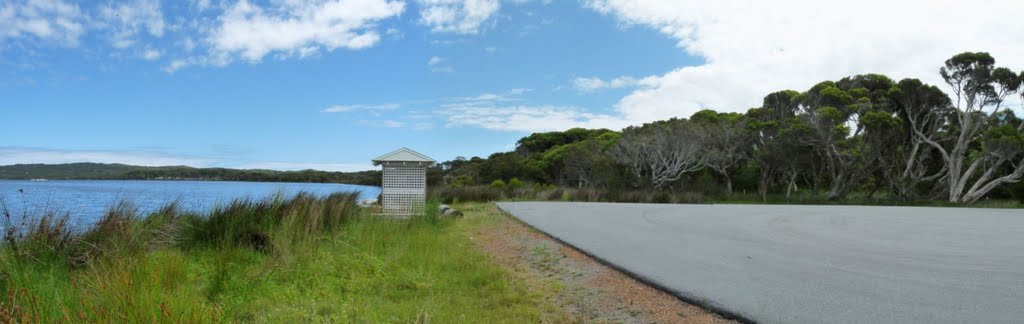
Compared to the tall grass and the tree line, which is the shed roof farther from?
the tree line

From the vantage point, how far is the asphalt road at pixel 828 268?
3.99 m

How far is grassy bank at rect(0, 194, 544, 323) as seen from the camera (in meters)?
3.21

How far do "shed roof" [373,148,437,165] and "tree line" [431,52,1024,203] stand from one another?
730 inches

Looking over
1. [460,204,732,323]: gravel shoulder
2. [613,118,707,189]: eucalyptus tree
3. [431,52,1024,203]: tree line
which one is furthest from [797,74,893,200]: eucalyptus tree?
[460,204,732,323]: gravel shoulder

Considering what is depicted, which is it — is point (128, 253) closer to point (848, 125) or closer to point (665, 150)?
point (665, 150)

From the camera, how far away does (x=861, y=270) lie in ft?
18.2

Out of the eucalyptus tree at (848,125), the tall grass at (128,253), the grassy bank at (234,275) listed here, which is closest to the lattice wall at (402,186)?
the tall grass at (128,253)

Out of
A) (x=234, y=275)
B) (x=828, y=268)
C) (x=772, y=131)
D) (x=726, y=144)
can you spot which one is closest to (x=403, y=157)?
(x=234, y=275)

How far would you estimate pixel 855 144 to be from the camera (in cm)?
3020

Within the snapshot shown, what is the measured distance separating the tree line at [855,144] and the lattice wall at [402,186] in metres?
18.4

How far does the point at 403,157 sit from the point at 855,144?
26111 mm

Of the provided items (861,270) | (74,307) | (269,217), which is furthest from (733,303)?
(269,217)

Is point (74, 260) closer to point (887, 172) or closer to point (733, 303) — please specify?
point (733, 303)

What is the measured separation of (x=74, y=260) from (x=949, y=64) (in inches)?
1283
